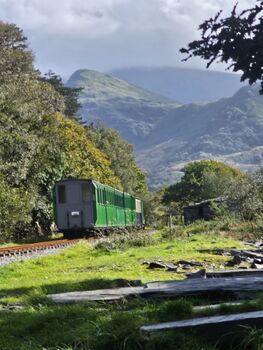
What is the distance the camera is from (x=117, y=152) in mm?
79438

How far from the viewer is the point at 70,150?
5147cm

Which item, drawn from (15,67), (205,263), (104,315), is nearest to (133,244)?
(205,263)

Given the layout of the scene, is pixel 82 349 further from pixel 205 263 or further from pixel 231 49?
pixel 205 263

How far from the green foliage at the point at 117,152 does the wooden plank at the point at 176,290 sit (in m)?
65.0

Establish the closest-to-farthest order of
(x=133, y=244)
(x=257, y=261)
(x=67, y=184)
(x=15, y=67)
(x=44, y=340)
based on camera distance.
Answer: (x=44, y=340)
(x=257, y=261)
(x=133, y=244)
(x=67, y=184)
(x=15, y=67)

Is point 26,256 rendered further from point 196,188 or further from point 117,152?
point 196,188

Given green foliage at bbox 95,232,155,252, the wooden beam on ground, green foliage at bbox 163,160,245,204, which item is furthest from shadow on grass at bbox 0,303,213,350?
green foliage at bbox 163,160,245,204

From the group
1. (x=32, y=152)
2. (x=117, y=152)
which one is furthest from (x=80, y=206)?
(x=117, y=152)

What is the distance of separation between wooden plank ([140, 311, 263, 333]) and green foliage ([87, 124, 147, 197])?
222 ft

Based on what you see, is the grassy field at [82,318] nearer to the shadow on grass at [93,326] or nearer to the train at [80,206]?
the shadow on grass at [93,326]

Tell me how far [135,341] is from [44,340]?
1232mm

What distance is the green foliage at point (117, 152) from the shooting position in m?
76.0

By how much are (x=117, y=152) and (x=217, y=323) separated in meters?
74.2

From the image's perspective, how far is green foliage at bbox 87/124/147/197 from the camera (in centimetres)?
7596
